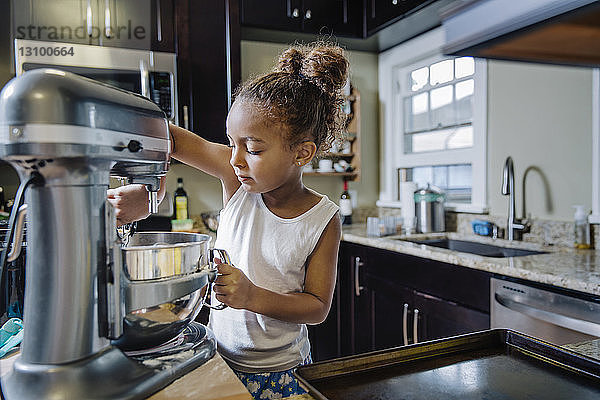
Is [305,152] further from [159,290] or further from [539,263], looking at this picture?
[539,263]

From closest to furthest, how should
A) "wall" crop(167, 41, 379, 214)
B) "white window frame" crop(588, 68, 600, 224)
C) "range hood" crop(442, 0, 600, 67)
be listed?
"range hood" crop(442, 0, 600, 67) → "white window frame" crop(588, 68, 600, 224) → "wall" crop(167, 41, 379, 214)

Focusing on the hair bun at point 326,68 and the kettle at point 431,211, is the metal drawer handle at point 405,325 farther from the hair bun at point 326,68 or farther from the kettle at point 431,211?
the hair bun at point 326,68

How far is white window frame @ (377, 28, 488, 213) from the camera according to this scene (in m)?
2.59

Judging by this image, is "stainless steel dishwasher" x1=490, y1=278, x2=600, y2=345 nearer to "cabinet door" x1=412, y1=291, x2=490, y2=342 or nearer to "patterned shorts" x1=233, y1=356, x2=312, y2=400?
"cabinet door" x1=412, y1=291, x2=490, y2=342

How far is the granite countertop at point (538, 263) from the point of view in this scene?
1.48 m

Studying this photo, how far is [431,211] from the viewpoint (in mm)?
2703

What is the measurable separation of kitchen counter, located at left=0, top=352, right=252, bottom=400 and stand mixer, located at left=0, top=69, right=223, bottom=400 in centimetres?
1

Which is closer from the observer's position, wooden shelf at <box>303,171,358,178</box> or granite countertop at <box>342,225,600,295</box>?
granite countertop at <box>342,225,600,295</box>

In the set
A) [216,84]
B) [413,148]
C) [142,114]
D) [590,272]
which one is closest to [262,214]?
[142,114]

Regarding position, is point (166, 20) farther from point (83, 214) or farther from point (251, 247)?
point (83, 214)

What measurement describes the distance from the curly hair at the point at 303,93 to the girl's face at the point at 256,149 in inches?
0.8

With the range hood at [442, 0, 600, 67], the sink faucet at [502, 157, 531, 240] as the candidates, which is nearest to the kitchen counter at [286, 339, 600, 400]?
the range hood at [442, 0, 600, 67]

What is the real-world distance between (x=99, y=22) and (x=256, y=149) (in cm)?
197

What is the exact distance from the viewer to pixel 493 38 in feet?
1.77
